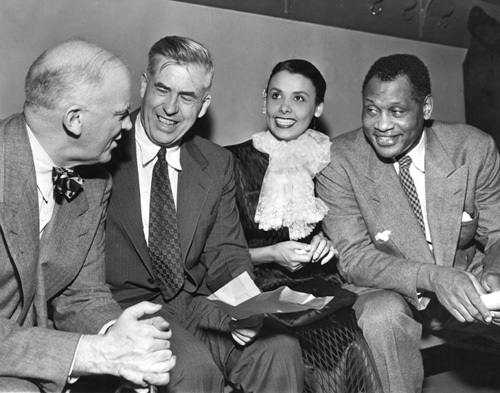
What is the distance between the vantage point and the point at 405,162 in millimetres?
3072

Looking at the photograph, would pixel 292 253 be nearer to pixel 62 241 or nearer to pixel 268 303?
pixel 268 303

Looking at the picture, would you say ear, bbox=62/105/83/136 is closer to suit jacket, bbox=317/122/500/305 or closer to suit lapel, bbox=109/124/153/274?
suit lapel, bbox=109/124/153/274

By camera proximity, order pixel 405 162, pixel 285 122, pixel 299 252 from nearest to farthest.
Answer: pixel 299 252 < pixel 405 162 < pixel 285 122

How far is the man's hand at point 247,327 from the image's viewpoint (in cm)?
242

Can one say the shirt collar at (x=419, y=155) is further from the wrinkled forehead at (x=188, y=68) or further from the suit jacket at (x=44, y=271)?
the suit jacket at (x=44, y=271)

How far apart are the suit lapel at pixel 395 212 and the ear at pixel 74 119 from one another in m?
1.41

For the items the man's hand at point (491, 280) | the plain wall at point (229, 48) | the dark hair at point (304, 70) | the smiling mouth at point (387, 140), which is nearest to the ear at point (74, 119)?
the plain wall at point (229, 48)

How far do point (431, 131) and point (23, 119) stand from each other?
6.38 ft

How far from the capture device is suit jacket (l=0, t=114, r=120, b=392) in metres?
1.86

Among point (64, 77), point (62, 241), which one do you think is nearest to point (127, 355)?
point (62, 241)

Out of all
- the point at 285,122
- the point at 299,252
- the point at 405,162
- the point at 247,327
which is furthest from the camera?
the point at 285,122

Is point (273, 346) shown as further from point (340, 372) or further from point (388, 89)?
point (388, 89)

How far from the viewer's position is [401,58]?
3070mm

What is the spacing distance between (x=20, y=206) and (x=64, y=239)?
26 centimetres
